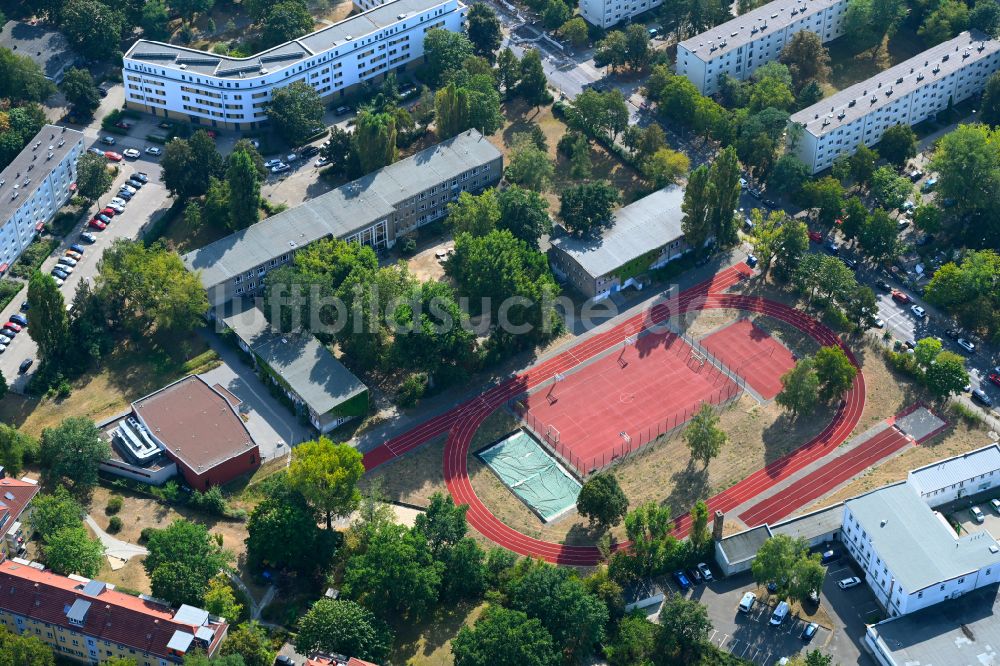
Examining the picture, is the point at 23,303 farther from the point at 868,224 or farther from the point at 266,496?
the point at 868,224

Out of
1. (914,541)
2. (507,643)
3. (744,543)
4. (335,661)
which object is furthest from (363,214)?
(914,541)

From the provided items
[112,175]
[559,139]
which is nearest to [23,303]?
[112,175]

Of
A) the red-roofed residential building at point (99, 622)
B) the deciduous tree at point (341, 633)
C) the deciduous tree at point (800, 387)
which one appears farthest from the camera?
the deciduous tree at point (800, 387)

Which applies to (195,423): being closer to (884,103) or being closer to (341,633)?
(341,633)

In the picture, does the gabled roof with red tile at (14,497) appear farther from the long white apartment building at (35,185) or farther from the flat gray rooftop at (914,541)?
the flat gray rooftop at (914,541)

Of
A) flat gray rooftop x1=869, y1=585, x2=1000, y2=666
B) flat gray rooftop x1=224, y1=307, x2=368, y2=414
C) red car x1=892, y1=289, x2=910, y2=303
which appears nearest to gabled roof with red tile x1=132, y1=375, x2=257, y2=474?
flat gray rooftop x1=224, y1=307, x2=368, y2=414

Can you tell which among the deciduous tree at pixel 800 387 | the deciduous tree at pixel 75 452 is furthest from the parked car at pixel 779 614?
the deciduous tree at pixel 75 452

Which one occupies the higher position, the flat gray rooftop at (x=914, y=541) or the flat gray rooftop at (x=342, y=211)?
the flat gray rooftop at (x=342, y=211)
